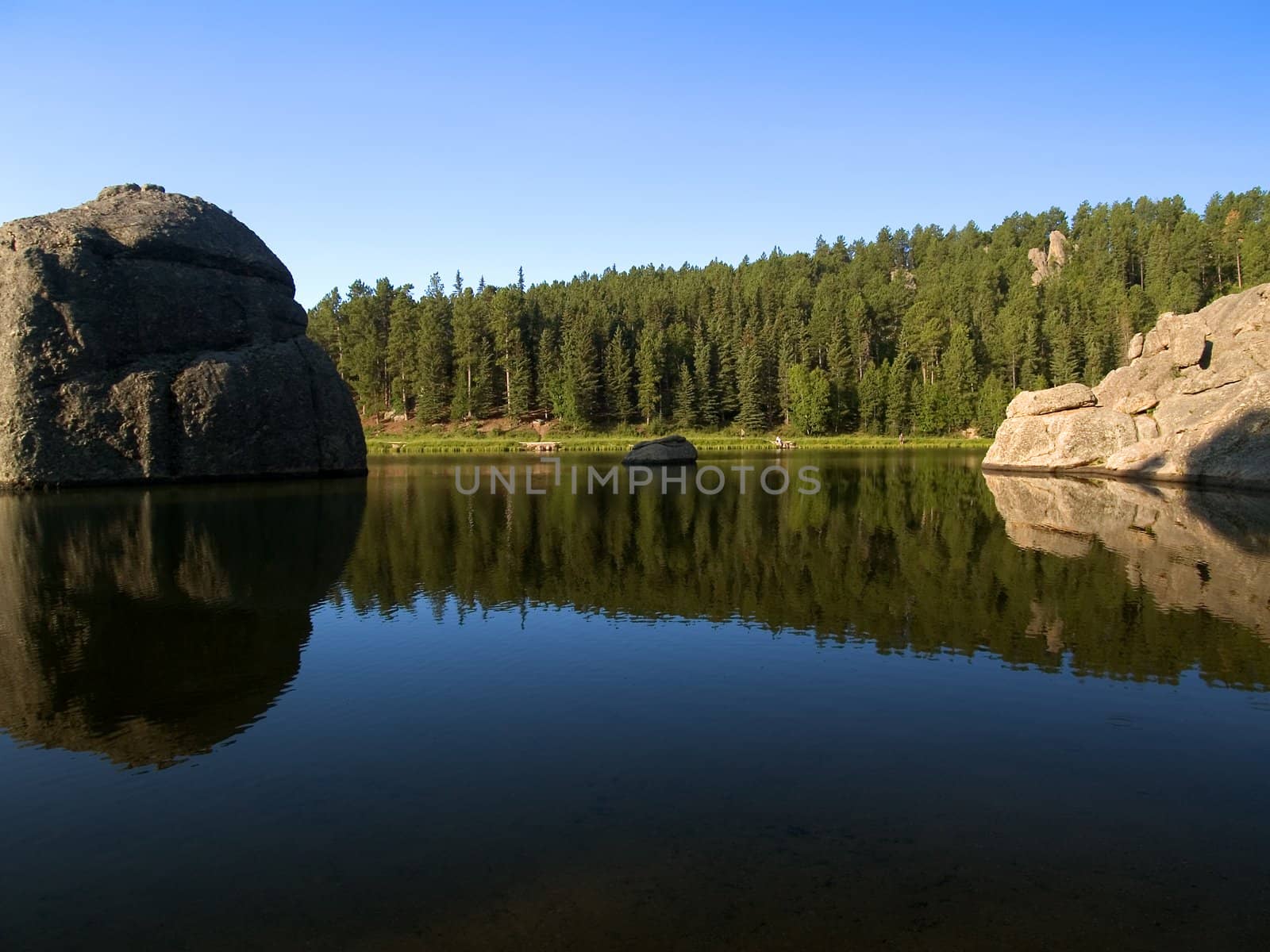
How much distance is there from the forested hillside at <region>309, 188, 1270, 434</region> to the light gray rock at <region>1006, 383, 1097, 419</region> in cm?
4519

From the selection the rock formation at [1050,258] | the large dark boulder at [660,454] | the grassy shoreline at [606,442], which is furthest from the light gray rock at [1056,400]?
the rock formation at [1050,258]

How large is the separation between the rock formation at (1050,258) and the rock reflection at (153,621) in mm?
145275

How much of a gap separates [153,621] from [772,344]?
98.6 meters

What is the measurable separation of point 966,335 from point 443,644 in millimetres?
105052

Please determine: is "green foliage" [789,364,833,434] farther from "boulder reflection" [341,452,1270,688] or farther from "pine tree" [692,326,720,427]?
"boulder reflection" [341,452,1270,688]

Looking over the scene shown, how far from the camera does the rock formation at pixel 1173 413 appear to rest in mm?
37969

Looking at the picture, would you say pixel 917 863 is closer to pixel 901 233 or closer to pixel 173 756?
pixel 173 756

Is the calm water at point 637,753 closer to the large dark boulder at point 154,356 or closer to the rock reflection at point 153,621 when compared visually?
the rock reflection at point 153,621

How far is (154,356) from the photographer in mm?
43594

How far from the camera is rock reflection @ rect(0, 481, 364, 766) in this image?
31.9 ft

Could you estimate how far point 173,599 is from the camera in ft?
51.8

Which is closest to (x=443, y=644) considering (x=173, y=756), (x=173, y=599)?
(x=173, y=756)

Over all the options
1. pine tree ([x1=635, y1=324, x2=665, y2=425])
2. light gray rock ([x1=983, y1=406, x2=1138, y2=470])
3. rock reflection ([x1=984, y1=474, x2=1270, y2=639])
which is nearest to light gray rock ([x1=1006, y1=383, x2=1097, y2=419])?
light gray rock ([x1=983, y1=406, x2=1138, y2=470])

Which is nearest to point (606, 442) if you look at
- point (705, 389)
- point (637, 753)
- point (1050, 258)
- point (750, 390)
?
point (705, 389)
